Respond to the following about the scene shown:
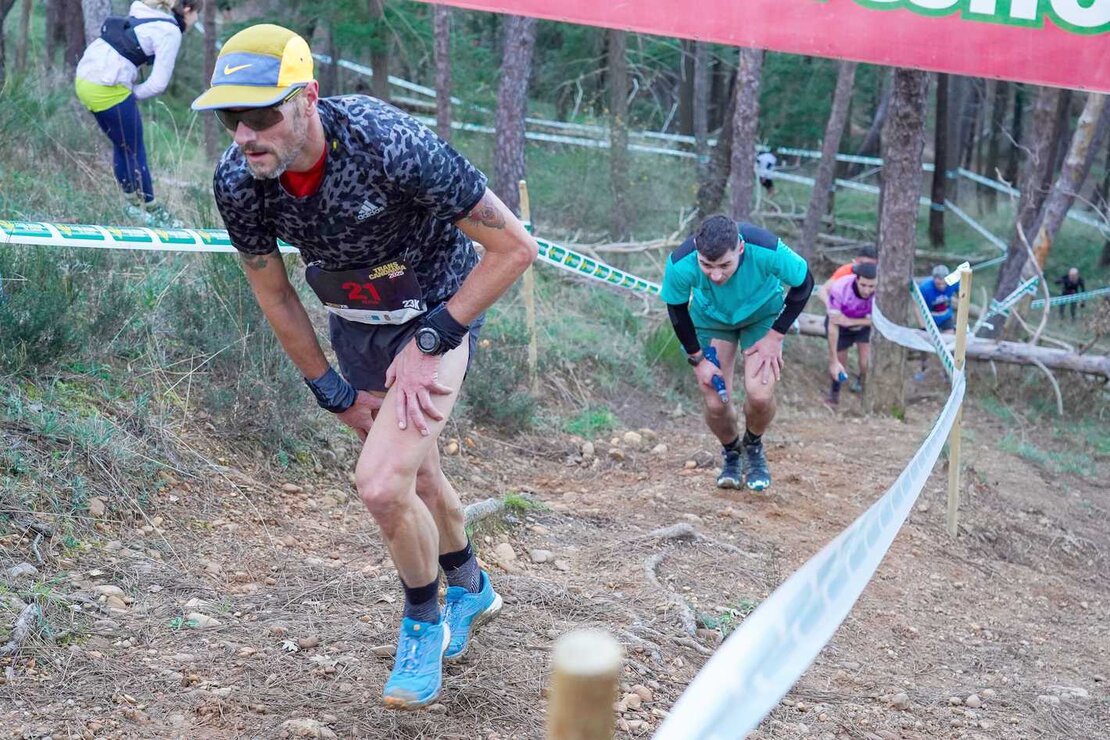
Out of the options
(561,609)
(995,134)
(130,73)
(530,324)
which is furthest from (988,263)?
(561,609)

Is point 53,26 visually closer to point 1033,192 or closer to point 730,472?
point 730,472

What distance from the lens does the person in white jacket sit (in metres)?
7.54

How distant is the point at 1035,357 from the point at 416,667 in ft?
31.0

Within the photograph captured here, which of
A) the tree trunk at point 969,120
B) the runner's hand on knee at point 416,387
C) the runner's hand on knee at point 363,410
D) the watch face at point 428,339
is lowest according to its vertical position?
the tree trunk at point 969,120

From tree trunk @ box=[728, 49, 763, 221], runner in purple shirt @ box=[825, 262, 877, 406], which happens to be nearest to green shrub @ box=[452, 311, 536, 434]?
runner in purple shirt @ box=[825, 262, 877, 406]

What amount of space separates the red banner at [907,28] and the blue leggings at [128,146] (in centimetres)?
268

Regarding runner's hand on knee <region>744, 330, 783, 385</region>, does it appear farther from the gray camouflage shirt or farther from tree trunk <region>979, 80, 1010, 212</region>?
tree trunk <region>979, 80, 1010, 212</region>

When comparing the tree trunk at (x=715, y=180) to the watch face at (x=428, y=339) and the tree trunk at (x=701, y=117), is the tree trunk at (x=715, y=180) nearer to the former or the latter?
the tree trunk at (x=701, y=117)

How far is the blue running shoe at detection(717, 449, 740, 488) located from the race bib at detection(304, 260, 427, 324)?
3792 millimetres

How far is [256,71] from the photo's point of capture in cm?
290

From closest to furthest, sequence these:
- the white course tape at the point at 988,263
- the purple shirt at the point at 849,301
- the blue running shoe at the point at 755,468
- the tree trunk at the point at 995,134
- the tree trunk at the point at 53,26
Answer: the blue running shoe at the point at 755,468, the purple shirt at the point at 849,301, the tree trunk at the point at 53,26, the white course tape at the point at 988,263, the tree trunk at the point at 995,134

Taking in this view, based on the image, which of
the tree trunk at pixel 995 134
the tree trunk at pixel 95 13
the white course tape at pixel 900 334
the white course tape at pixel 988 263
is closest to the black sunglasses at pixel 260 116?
the white course tape at pixel 900 334

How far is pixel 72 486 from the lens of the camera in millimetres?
4520

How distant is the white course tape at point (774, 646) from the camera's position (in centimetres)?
191
